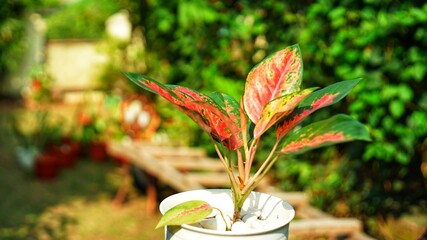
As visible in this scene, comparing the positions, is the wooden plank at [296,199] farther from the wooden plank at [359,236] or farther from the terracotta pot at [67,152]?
the terracotta pot at [67,152]

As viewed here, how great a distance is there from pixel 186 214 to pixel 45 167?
A: 5.59 metres

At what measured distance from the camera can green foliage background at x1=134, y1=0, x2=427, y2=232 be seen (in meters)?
3.51

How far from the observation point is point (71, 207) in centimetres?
571

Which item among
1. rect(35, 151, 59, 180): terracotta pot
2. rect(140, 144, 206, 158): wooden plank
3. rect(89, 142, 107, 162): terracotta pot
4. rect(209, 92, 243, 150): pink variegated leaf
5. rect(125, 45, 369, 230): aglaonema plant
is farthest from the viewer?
rect(89, 142, 107, 162): terracotta pot

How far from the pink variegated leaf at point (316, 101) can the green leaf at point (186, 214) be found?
0.88 feet

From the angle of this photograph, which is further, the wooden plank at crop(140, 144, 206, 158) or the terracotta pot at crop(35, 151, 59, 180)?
the terracotta pot at crop(35, 151, 59, 180)

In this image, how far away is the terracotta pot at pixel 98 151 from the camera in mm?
7383

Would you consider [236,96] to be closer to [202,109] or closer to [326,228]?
[326,228]

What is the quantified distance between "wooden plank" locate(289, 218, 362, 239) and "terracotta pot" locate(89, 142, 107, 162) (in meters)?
4.35

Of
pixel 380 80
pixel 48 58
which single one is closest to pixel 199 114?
pixel 380 80

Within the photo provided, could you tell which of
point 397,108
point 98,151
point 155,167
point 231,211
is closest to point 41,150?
point 98,151

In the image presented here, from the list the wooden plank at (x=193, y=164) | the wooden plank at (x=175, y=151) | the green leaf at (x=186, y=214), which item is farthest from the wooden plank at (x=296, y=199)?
the green leaf at (x=186, y=214)

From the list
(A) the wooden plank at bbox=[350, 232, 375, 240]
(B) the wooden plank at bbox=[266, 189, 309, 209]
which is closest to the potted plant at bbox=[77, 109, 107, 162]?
(B) the wooden plank at bbox=[266, 189, 309, 209]

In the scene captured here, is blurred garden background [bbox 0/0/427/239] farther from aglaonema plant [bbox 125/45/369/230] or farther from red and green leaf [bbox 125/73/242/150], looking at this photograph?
red and green leaf [bbox 125/73/242/150]
